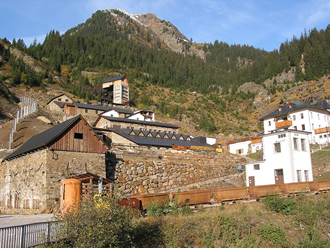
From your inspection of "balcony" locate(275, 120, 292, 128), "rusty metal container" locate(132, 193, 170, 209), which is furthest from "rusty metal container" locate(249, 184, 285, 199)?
"balcony" locate(275, 120, 292, 128)

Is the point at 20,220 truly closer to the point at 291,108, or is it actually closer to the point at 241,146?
the point at 241,146

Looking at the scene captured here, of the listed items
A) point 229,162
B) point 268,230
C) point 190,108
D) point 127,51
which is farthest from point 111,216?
point 127,51

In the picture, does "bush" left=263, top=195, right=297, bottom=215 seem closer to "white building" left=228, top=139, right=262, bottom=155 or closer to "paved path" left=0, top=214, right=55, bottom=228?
"paved path" left=0, top=214, right=55, bottom=228

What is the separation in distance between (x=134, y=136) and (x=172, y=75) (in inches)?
3965

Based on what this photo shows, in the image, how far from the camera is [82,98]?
96.3 m

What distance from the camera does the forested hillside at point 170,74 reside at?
100812 millimetres

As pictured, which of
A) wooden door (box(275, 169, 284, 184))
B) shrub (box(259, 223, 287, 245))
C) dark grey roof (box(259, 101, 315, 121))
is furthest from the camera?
dark grey roof (box(259, 101, 315, 121))

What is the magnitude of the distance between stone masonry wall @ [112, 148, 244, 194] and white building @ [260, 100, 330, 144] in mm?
24519

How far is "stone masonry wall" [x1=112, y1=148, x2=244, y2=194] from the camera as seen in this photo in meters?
32.9

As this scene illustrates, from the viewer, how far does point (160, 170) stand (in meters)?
36.2

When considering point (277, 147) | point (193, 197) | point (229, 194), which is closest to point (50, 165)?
point (193, 197)

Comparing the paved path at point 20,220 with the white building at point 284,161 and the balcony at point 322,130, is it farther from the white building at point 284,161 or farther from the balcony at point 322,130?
the balcony at point 322,130

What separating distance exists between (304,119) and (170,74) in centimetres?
9464

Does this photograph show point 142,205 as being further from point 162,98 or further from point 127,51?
point 127,51
